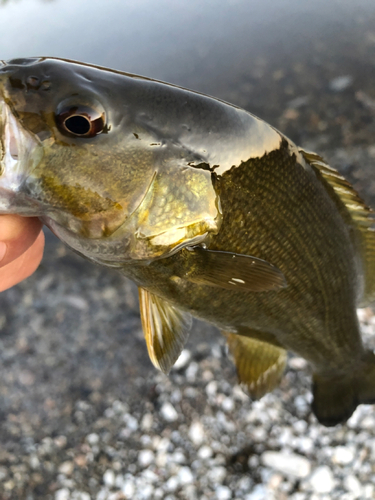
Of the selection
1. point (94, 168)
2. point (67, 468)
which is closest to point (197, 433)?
point (67, 468)

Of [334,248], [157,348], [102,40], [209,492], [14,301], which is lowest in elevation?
[14,301]

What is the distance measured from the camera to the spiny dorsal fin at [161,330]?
1330mm

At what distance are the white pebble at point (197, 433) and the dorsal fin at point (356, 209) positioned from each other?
1465mm

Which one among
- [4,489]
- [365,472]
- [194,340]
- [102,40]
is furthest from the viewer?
[102,40]

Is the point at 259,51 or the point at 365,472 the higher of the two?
the point at 259,51

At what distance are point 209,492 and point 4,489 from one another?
131cm

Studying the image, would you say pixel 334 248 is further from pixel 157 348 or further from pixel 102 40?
pixel 102 40

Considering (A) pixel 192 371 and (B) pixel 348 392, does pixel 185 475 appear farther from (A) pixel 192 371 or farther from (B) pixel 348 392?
(B) pixel 348 392

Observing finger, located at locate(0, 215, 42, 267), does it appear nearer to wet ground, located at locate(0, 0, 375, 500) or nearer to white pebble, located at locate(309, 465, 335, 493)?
wet ground, located at locate(0, 0, 375, 500)

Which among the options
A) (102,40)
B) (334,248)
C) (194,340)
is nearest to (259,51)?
(102,40)

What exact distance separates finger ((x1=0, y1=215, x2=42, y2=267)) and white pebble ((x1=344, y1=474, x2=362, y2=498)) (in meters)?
2.23

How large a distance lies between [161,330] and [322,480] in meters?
1.67

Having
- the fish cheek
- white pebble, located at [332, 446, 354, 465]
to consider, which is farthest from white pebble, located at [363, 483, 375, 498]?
the fish cheek

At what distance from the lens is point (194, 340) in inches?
121
